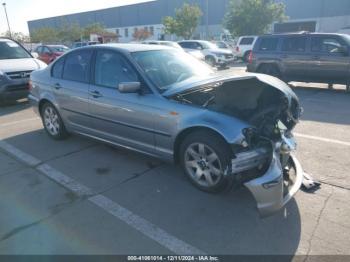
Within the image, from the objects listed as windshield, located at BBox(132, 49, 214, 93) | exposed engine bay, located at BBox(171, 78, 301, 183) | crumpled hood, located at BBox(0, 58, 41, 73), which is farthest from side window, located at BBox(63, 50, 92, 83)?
crumpled hood, located at BBox(0, 58, 41, 73)

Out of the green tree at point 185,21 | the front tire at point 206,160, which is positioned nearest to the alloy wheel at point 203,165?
the front tire at point 206,160

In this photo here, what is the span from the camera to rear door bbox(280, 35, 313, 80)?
33.7 ft

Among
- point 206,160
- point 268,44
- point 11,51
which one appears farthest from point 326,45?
point 11,51

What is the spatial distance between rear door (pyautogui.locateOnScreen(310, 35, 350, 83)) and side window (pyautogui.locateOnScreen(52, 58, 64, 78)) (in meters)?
8.13

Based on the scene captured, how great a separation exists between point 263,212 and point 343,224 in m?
0.89

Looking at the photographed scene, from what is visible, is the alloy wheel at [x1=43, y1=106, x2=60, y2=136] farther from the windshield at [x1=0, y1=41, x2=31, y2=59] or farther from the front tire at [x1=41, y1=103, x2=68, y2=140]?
the windshield at [x1=0, y1=41, x2=31, y2=59]

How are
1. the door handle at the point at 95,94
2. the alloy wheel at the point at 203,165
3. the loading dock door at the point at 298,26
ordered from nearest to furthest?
the alloy wheel at the point at 203,165
the door handle at the point at 95,94
the loading dock door at the point at 298,26

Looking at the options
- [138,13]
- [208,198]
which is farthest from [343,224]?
[138,13]

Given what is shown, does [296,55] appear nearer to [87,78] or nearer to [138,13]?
[87,78]

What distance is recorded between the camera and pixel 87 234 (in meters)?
3.02

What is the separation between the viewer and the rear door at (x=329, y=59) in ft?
31.5

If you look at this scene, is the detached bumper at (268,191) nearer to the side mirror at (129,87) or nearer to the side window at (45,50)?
the side mirror at (129,87)

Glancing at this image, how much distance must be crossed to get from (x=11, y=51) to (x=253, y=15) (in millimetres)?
23030

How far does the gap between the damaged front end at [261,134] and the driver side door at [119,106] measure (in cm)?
59
